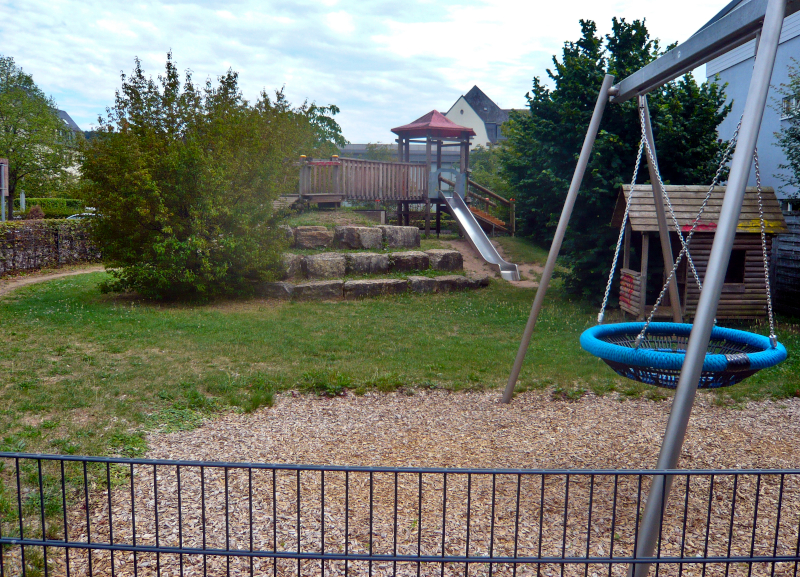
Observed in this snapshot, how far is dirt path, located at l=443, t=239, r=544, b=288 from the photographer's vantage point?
53.2 ft

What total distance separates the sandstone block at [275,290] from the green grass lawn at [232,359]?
23.5 inches

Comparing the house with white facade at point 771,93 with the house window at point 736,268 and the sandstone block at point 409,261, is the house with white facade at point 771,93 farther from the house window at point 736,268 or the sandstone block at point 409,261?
the sandstone block at point 409,261

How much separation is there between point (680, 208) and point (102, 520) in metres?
9.58

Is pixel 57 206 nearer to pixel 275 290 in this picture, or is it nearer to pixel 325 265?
pixel 325 265

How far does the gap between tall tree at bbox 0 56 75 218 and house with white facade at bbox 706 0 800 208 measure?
33.7 meters

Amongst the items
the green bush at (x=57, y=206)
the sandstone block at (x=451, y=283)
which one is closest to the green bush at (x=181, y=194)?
the sandstone block at (x=451, y=283)

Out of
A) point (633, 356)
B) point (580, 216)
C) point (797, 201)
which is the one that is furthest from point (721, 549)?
point (797, 201)

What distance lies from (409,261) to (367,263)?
1.18 m

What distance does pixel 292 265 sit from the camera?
45.7ft

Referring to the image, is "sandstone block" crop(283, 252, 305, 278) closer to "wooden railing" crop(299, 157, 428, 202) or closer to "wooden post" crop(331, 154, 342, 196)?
"wooden railing" crop(299, 157, 428, 202)

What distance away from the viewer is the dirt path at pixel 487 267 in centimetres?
1620

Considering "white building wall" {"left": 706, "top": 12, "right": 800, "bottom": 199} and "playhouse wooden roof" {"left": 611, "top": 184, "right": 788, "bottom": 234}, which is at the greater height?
"white building wall" {"left": 706, "top": 12, "right": 800, "bottom": 199}

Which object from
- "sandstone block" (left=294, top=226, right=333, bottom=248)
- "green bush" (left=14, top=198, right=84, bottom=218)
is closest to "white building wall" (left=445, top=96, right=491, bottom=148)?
"green bush" (left=14, top=198, right=84, bottom=218)

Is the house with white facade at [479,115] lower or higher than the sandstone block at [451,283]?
higher
